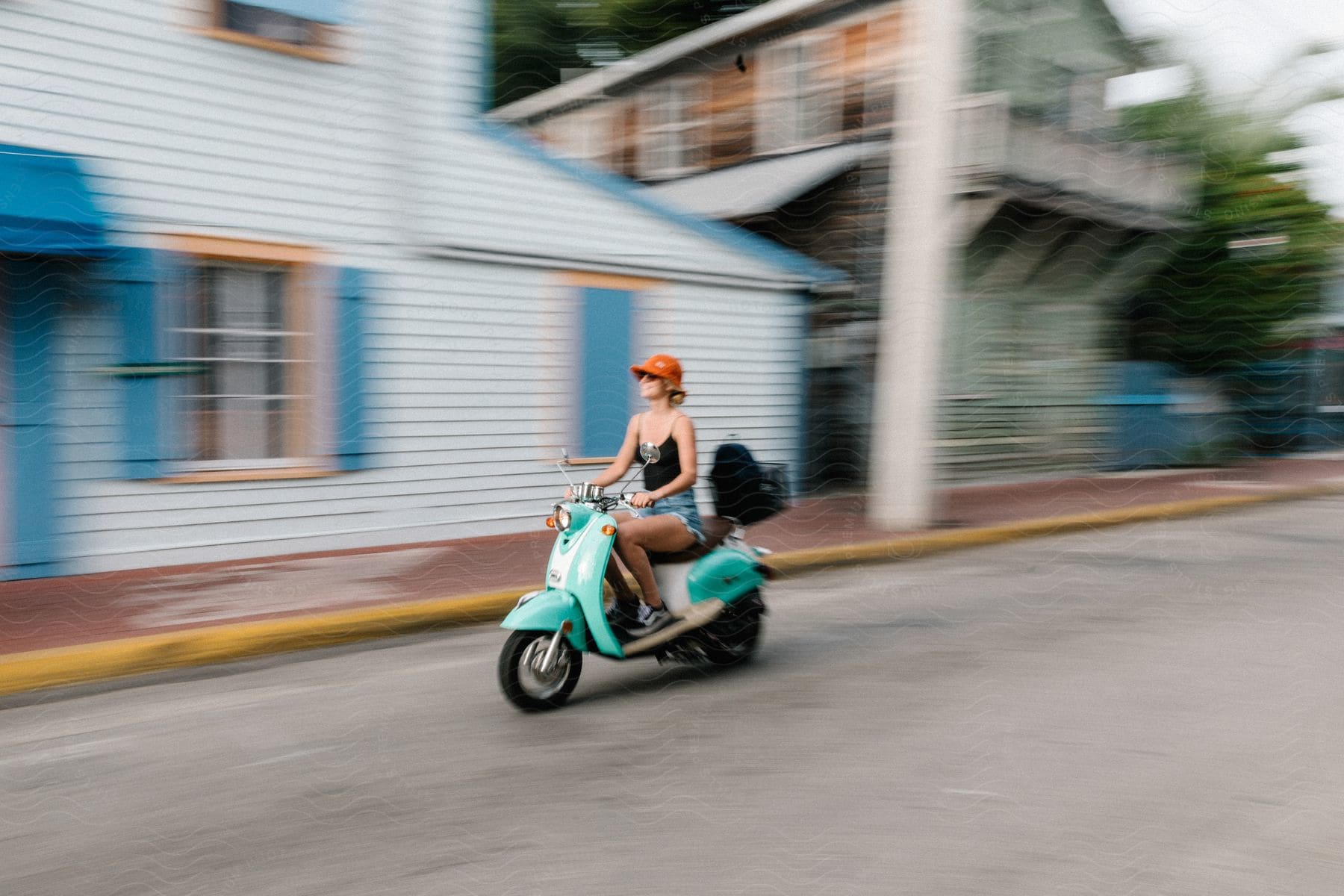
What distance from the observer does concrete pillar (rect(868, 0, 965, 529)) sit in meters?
9.08

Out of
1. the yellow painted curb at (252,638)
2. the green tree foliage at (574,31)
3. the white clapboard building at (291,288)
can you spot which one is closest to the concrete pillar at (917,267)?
the yellow painted curb at (252,638)

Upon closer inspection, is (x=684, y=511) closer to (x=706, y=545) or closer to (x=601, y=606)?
(x=706, y=545)

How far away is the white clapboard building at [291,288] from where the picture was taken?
6.76 m

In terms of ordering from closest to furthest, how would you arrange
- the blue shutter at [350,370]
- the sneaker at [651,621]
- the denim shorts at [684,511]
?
the sneaker at [651,621] < the denim shorts at [684,511] < the blue shutter at [350,370]

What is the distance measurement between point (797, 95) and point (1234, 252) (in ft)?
25.2

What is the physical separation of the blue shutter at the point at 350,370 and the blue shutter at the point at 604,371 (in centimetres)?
207

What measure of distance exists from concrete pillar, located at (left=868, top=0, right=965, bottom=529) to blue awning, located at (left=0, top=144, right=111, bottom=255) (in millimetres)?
6043

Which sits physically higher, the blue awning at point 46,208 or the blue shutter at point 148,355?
the blue awning at point 46,208

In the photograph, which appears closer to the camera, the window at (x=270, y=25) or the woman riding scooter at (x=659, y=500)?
the woman riding scooter at (x=659, y=500)

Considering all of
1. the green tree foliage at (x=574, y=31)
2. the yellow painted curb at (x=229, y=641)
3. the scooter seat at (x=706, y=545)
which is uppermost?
the green tree foliage at (x=574, y=31)

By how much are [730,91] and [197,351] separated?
9817 millimetres

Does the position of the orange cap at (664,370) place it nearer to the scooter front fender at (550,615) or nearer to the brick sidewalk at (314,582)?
the scooter front fender at (550,615)

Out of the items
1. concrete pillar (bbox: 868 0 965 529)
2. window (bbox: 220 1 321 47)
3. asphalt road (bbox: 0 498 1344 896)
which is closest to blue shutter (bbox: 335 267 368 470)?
window (bbox: 220 1 321 47)

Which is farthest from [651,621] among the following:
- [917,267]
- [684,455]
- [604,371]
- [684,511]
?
[917,267]
